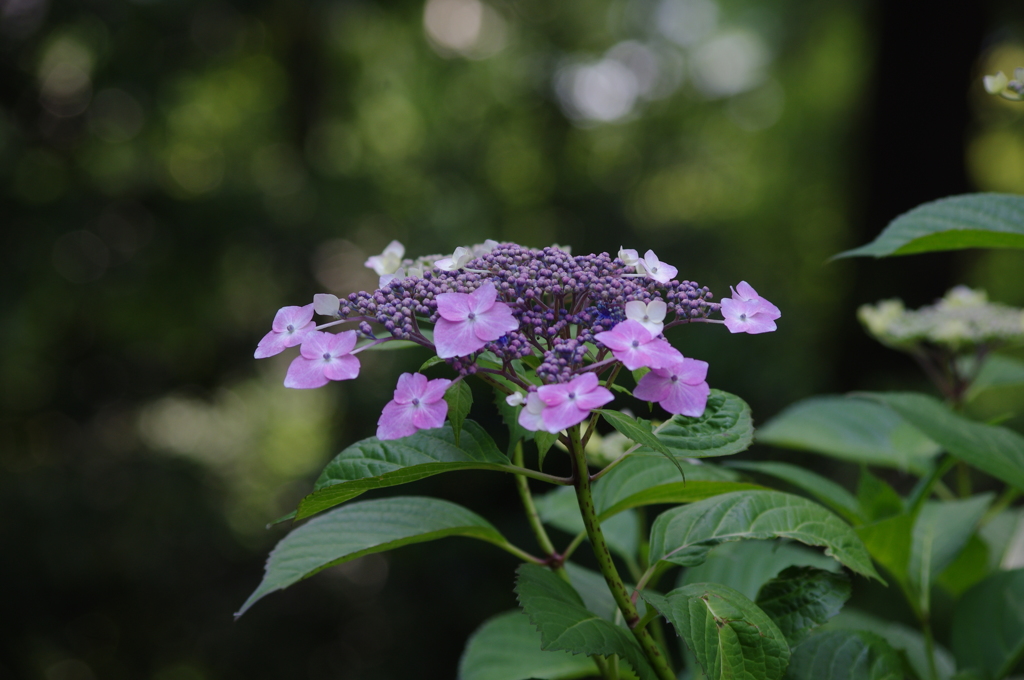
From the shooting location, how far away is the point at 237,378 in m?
4.27

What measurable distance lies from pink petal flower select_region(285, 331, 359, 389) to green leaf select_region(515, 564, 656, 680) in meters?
0.25

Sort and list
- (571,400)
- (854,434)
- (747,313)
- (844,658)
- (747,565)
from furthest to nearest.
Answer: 1. (854,434)
2. (747,565)
3. (844,658)
4. (747,313)
5. (571,400)

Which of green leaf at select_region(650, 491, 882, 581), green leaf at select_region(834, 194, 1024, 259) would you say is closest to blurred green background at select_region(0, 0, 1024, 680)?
green leaf at select_region(834, 194, 1024, 259)

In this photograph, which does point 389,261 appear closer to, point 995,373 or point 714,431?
point 714,431

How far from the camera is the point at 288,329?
0.60m

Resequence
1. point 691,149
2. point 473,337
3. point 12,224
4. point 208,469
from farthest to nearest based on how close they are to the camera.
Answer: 1. point 691,149
2. point 208,469
3. point 12,224
4. point 473,337

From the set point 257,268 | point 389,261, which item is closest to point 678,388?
point 389,261

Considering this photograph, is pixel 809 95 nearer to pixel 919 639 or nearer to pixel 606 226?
pixel 606 226

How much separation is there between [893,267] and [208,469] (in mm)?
4059

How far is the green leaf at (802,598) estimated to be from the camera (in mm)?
682

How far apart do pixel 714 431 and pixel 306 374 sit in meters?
0.37

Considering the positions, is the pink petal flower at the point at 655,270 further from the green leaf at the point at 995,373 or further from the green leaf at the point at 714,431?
the green leaf at the point at 995,373

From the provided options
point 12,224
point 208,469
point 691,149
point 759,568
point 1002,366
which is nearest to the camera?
point 759,568

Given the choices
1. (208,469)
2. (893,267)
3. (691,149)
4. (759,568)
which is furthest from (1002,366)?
(691,149)
